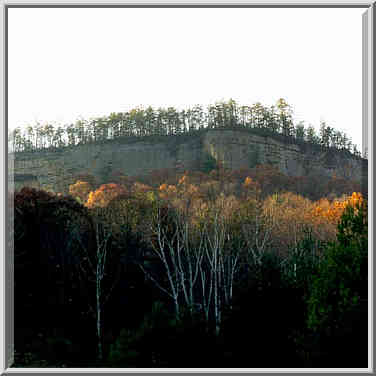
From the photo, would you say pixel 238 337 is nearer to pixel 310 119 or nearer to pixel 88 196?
pixel 310 119

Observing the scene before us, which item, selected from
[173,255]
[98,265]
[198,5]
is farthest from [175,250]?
[198,5]

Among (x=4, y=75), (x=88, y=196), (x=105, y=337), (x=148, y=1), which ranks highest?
(x=148, y=1)

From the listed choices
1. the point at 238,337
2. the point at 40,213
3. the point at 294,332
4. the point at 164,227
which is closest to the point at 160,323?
the point at 238,337

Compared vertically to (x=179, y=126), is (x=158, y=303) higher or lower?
lower

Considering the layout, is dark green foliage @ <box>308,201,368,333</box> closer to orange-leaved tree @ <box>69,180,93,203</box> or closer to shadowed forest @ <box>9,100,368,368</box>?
shadowed forest @ <box>9,100,368,368</box>

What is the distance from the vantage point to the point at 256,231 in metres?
9.59

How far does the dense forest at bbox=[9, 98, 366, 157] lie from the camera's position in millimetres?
8883

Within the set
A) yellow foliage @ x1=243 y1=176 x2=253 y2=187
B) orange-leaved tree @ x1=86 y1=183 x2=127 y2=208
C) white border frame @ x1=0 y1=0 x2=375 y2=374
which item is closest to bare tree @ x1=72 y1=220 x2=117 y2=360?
orange-leaved tree @ x1=86 y1=183 x2=127 y2=208

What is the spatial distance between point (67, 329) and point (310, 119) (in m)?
5.88

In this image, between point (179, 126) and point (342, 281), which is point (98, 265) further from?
point (342, 281)

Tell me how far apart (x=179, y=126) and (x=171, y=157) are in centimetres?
83

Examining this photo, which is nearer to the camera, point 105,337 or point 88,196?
point 105,337

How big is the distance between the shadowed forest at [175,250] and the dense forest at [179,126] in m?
0.08

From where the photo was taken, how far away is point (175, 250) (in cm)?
962
